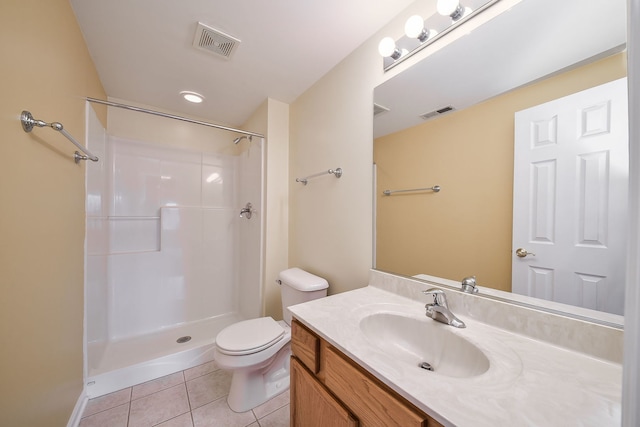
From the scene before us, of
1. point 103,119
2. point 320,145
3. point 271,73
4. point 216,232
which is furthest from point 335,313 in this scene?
point 103,119

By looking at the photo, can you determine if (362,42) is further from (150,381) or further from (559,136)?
(150,381)

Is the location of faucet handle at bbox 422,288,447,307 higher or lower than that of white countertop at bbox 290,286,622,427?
higher

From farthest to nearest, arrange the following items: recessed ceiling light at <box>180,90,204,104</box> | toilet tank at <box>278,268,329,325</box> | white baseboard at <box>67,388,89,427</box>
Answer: recessed ceiling light at <box>180,90,204,104</box> → toilet tank at <box>278,268,329,325</box> → white baseboard at <box>67,388,89,427</box>

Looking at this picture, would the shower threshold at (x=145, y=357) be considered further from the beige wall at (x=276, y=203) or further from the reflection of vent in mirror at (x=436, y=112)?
the reflection of vent in mirror at (x=436, y=112)

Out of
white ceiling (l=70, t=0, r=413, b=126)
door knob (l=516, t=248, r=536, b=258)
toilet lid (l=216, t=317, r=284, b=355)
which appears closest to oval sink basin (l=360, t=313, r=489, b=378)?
door knob (l=516, t=248, r=536, b=258)

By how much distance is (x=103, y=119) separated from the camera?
189cm

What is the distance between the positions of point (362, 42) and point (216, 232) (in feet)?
7.25

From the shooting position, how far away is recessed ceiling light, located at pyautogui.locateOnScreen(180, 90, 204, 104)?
192 centimetres

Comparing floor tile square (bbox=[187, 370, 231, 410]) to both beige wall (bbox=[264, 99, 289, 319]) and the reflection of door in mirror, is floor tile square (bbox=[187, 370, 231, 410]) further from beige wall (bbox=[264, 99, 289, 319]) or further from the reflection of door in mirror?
the reflection of door in mirror

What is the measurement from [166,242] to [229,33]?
1922 mm

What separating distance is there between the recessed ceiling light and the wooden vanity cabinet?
6.63ft

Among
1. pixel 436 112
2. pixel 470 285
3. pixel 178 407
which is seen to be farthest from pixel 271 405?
pixel 436 112

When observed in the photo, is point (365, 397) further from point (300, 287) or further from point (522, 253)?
point (300, 287)

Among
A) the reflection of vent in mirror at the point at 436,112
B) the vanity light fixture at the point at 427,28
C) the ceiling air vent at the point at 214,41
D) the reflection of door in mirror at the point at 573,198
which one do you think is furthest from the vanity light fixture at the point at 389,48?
the ceiling air vent at the point at 214,41
